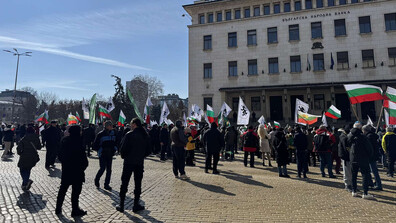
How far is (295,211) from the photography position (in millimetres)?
5320

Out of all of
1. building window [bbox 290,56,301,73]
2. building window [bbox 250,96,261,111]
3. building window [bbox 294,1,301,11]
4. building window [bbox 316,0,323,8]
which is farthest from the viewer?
building window [bbox 250,96,261,111]

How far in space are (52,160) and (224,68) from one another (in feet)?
88.3

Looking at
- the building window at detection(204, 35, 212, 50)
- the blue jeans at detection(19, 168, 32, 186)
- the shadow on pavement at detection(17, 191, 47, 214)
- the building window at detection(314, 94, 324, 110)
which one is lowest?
the shadow on pavement at detection(17, 191, 47, 214)

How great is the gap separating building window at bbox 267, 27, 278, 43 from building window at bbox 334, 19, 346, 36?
7118mm

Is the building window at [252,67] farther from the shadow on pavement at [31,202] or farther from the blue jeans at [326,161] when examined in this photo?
the shadow on pavement at [31,202]

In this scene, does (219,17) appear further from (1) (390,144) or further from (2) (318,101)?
(1) (390,144)

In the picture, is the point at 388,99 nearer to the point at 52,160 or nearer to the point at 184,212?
the point at 184,212

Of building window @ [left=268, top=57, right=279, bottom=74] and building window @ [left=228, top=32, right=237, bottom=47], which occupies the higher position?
building window @ [left=228, top=32, right=237, bottom=47]

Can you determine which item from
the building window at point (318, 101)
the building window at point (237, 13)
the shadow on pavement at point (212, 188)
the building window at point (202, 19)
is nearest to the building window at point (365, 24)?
the building window at point (318, 101)

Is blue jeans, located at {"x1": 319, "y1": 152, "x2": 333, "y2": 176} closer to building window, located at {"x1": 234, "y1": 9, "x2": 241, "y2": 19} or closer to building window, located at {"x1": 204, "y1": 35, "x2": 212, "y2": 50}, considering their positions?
building window, located at {"x1": 204, "y1": 35, "x2": 212, "y2": 50}

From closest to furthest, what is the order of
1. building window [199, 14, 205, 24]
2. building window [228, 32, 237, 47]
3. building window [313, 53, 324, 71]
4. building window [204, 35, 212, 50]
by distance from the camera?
building window [313, 53, 324, 71] < building window [228, 32, 237, 47] < building window [204, 35, 212, 50] < building window [199, 14, 205, 24]

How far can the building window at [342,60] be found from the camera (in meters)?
30.3

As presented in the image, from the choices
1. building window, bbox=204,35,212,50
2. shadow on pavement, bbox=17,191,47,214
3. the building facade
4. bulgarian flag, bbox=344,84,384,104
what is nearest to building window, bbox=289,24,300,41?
the building facade

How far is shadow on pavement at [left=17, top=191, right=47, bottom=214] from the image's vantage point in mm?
5512
